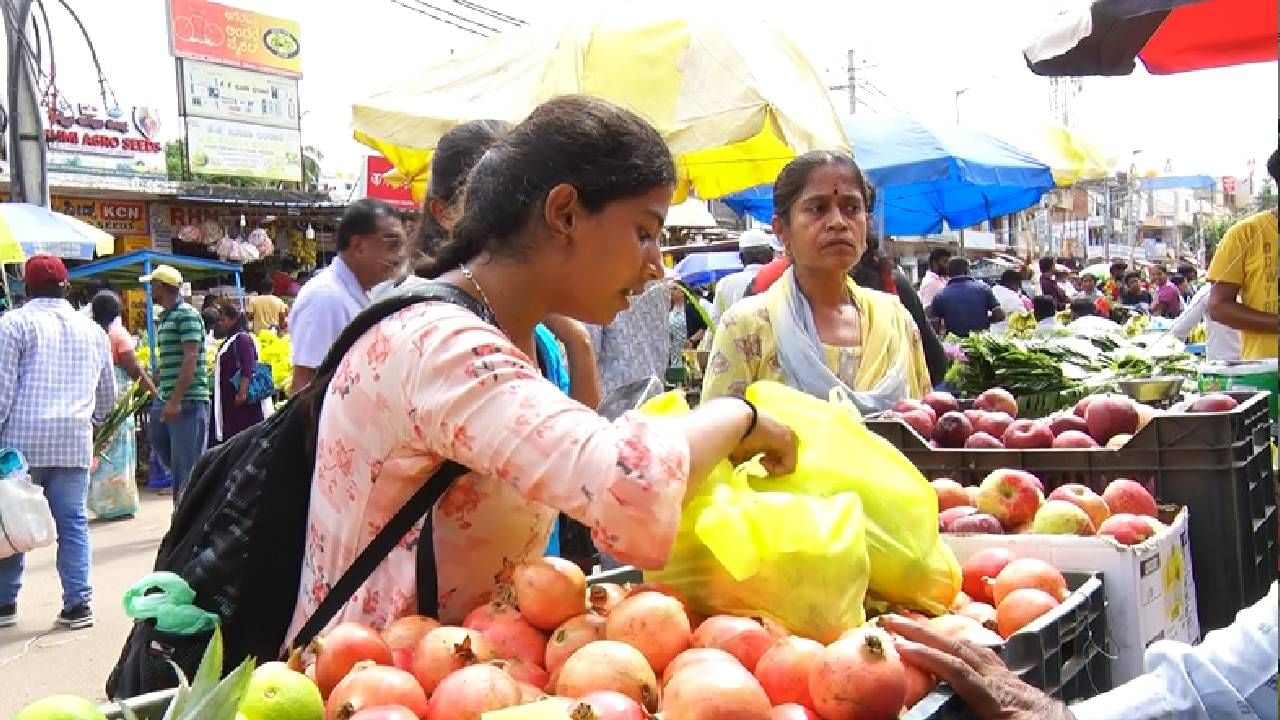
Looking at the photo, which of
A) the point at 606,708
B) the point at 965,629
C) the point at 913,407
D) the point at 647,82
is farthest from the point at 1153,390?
the point at 647,82

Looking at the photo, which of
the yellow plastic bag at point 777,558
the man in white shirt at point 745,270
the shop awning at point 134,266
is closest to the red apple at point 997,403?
the yellow plastic bag at point 777,558

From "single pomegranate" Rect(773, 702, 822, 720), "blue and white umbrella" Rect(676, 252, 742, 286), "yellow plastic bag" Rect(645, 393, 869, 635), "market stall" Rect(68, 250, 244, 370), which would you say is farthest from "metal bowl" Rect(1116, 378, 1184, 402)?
"blue and white umbrella" Rect(676, 252, 742, 286)

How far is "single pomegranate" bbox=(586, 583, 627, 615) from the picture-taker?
1782 mm

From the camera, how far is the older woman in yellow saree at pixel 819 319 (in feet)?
12.0

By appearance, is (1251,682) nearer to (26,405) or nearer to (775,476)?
(775,476)

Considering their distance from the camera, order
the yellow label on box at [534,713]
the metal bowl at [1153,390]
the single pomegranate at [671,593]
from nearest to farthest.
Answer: the yellow label on box at [534,713] < the single pomegranate at [671,593] < the metal bowl at [1153,390]

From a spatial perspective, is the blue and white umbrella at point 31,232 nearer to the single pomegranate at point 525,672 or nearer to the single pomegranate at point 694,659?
the single pomegranate at point 525,672

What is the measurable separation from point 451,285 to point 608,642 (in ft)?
2.33

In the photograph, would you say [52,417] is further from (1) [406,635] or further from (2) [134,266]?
(2) [134,266]

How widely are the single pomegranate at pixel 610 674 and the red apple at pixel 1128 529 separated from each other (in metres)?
1.21

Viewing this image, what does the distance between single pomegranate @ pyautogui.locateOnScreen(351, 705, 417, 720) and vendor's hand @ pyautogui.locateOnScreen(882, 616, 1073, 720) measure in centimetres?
68

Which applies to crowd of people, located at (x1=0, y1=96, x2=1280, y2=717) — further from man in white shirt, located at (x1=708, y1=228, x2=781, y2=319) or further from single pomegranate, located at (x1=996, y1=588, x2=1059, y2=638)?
man in white shirt, located at (x1=708, y1=228, x2=781, y2=319)

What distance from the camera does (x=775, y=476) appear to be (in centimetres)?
195

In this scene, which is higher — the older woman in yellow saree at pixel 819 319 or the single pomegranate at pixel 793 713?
the older woman in yellow saree at pixel 819 319
